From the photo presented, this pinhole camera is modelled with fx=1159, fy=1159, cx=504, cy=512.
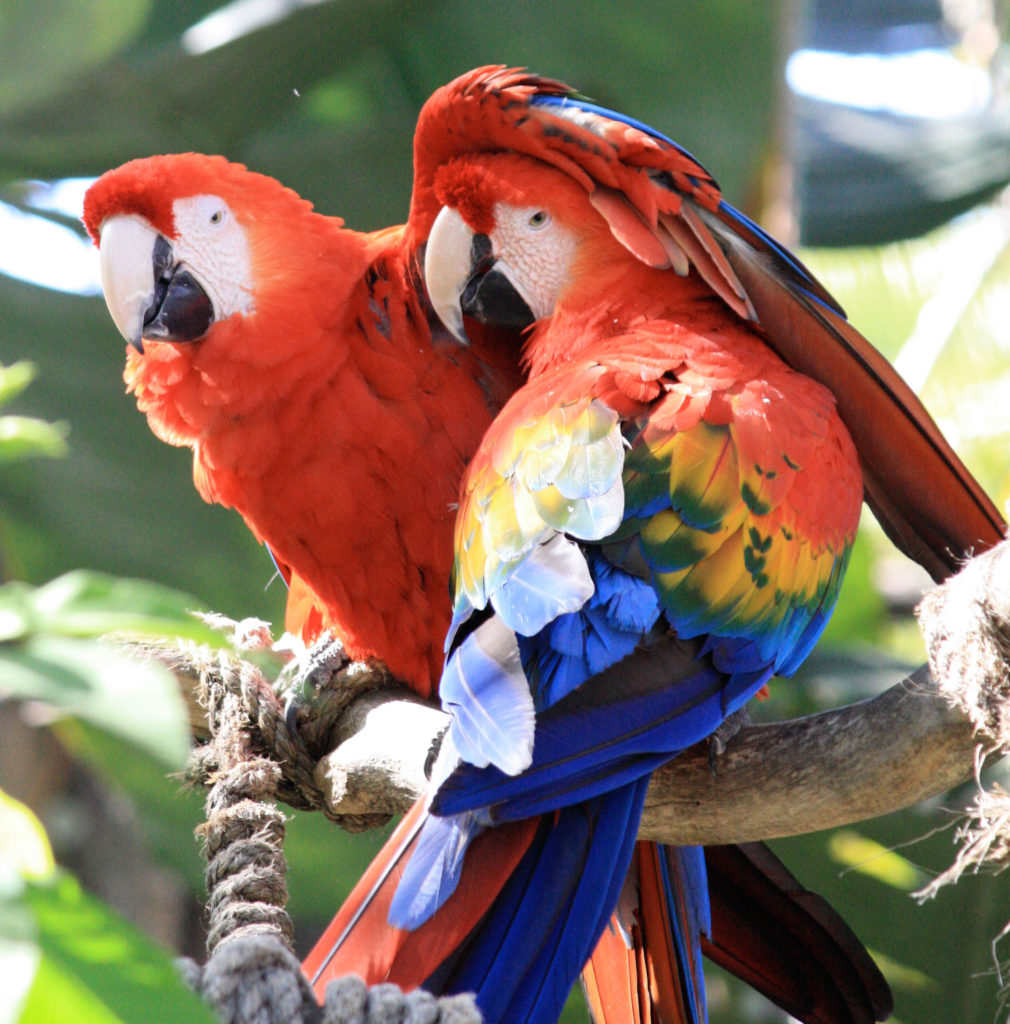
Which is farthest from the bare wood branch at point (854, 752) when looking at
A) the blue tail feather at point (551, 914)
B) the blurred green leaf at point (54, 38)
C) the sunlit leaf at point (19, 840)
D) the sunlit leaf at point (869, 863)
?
the blurred green leaf at point (54, 38)

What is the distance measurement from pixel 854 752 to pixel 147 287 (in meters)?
0.88

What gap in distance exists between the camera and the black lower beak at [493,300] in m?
1.25

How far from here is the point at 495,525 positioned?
973 mm

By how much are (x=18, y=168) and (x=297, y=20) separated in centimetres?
70

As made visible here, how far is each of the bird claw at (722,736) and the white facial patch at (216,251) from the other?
2.21 feet

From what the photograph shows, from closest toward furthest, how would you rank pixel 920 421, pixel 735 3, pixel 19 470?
pixel 920 421
pixel 735 3
pixel 19 470

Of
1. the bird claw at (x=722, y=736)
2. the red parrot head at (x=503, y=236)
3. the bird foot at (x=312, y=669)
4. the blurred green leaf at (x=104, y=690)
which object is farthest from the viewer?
the bird foot at (x=312, y=669)

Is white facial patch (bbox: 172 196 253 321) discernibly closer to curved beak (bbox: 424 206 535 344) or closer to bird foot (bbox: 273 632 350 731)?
curved beak (bbox: 424 206 535 344)

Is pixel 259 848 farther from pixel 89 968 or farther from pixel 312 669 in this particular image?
pixel 89 968

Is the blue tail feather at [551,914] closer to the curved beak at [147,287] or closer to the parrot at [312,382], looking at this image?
the parrot at [312,382]

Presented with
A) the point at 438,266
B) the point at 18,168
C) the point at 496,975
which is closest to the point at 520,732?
the point at 496,975

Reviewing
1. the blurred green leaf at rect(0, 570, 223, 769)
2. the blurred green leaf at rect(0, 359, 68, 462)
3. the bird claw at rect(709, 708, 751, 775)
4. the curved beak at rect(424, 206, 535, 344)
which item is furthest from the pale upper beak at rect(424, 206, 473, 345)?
the blurred green leaf at rect(0, 570, 223, 769)

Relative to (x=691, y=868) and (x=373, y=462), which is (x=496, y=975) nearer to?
(x=691, y=868)

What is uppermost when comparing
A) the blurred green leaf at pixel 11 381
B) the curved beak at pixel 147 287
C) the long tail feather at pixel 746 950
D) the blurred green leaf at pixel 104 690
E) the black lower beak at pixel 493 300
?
the blurred green leaf at pixel 11 381
